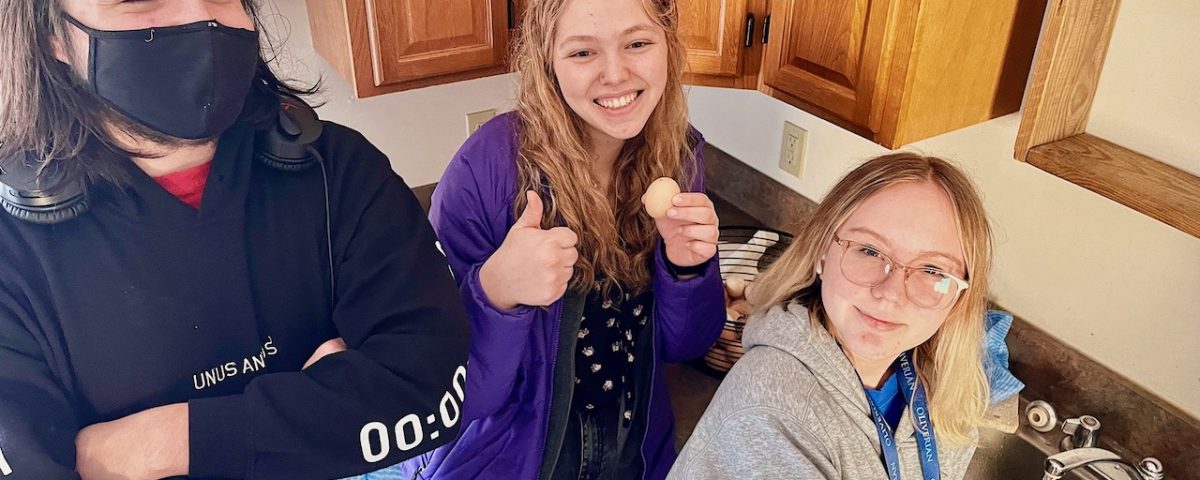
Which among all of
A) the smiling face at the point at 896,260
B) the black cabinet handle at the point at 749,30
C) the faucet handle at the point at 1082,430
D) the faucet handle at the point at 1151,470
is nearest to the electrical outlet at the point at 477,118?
the black cabinet handle at the point at 749,30

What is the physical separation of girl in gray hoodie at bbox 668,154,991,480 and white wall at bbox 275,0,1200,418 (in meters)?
0.32

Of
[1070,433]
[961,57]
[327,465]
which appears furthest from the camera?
[1070,433]

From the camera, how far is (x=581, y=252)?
1.25m

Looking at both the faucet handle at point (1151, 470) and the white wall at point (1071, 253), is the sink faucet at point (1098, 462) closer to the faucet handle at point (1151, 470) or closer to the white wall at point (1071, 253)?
the faucet handle at point (1151, 470)

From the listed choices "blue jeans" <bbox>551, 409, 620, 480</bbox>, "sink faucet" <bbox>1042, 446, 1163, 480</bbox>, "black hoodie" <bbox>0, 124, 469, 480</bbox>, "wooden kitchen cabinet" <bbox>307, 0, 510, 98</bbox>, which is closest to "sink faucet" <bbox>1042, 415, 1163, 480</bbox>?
"sink faucet" <bbox>1042, 446, 1163, 480</bbox>

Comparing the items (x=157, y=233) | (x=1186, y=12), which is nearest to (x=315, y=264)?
(x=157, y=233)

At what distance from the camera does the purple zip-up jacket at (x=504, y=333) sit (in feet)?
3.86

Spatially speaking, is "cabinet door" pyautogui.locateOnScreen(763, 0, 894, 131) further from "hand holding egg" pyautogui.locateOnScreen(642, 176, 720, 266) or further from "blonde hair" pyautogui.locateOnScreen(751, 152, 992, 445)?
"hand holding egg" pyautogui.locateOnScreen(642, 176, 720, 266)

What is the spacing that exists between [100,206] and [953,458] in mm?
1140

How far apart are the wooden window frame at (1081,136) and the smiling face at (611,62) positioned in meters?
0.51

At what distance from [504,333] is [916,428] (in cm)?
60

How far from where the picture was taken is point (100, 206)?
29.6 inches

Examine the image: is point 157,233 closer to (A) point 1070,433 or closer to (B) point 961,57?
(B) point 961,57

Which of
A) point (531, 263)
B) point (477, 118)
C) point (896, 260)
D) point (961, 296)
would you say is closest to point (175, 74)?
point (531, 263)
